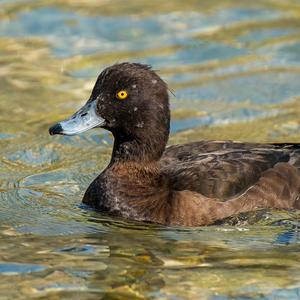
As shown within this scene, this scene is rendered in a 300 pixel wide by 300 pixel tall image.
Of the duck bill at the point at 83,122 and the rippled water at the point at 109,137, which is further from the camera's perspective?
the duck bill at the point at 83,122

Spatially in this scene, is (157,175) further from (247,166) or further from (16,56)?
(16,56)

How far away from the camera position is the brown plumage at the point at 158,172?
31.6ft

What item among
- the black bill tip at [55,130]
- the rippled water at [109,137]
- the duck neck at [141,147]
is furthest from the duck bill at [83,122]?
the rippled water at [109,137]

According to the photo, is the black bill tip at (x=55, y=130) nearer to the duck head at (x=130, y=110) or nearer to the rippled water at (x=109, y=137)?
the duck head at (x=130, y=110)

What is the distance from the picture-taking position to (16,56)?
52.0 feet

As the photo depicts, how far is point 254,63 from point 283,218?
5.59 m

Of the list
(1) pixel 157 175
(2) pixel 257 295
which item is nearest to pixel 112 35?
(1) pixel 157 175

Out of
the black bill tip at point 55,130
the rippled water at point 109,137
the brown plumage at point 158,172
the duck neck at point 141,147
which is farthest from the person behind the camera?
the duck neck at point 141,147

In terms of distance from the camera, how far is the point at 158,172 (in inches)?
395

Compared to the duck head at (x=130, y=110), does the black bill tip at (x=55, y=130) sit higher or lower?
lower

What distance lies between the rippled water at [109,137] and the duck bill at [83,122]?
794 millimetres

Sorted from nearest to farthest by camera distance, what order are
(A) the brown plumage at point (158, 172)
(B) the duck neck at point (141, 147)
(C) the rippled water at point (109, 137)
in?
1. (C) the rippled water at point (109, 137)
2. (A) the brown plumage at point (158, 172)
3. (B) the duck neck at point (141, 147)

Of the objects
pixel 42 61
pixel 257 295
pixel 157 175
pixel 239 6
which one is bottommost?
pixel 257 295

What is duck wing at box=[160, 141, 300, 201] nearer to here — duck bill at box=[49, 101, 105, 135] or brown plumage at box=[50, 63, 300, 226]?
brown plumage at box=[50, 63, 300, 226]
